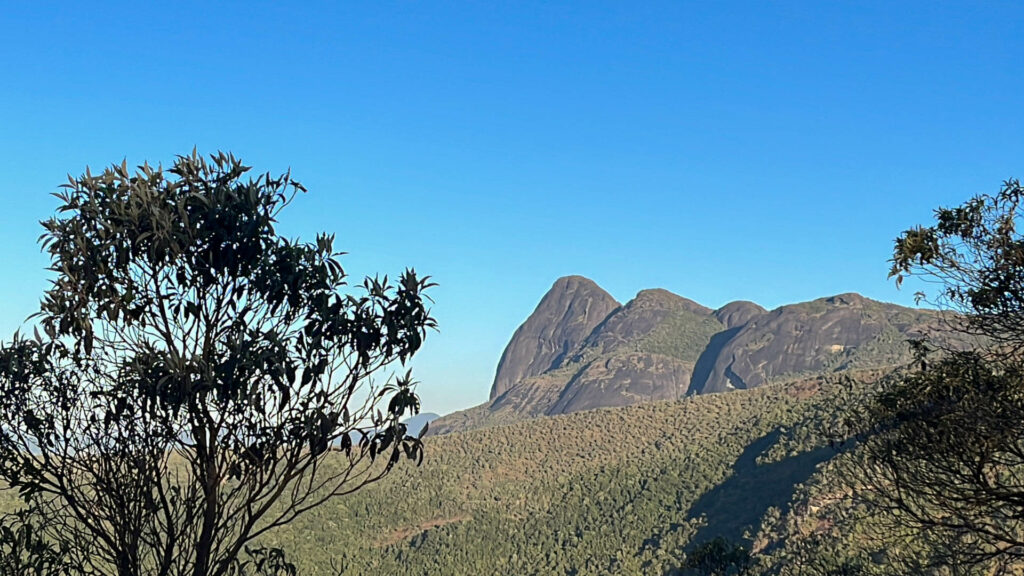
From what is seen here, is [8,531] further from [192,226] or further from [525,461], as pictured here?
[525,461]

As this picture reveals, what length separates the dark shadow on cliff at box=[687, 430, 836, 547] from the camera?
95.3 m

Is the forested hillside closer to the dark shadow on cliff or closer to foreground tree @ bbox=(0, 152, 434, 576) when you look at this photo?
the dark shadow on cliff

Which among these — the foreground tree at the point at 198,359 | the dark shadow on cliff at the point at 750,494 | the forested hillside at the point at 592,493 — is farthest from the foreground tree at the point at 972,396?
the dark shadow on cliff at the point at 750,494

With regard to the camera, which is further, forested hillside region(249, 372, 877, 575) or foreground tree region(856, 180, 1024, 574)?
forested hillside region(249, 372, 877, 575)

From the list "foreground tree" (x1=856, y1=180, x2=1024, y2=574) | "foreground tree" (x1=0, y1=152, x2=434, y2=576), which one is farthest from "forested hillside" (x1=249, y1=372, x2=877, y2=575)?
"foreground tree" (x1=0, y1=152, x2=434, y2=576)

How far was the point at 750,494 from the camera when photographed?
103 metres

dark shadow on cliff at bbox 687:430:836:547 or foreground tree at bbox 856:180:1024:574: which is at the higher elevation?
foreground tree at bbox 856:180:1024:574

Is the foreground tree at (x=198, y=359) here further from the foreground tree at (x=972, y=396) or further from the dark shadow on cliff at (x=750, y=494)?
the dark shadow on cliff at (x=750, y=494)

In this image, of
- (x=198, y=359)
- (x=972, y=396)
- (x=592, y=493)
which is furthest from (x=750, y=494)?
(x=198, y=359)

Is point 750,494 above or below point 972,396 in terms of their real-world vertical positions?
below

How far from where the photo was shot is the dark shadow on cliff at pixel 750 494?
9531cm

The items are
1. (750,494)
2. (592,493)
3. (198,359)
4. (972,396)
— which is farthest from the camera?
(592,493)

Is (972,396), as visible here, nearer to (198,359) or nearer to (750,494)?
(198,359)

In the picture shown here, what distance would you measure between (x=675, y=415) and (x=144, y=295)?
13206 cm
